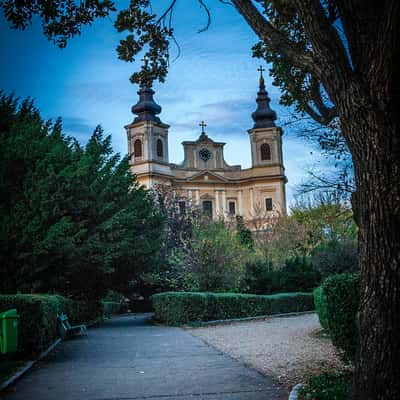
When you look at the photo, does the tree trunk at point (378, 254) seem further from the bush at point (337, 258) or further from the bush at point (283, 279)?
the bush at point (283, 279)

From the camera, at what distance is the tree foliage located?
14.8 meters

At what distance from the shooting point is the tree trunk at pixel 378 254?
450cm

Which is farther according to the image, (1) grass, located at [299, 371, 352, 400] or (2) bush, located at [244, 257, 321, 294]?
(2) bush, located at [244, 257, 321, 294]

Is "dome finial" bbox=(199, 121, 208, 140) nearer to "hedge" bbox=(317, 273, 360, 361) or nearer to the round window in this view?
the round window

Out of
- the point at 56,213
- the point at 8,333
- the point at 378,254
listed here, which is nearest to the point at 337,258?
the point at 56,213

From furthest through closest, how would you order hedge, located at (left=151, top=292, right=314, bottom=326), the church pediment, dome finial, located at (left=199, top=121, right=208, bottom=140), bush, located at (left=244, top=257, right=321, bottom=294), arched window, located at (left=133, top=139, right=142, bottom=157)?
dome finial, located at (left=199, top=121, right=208, bottom=140)
the church pediment
arched window, located at (left=133, top=139, right=142, bottom=157)
bush, located at (left=244, top=257, right=321, bottom=294)
hedge, located at (left=151, top=292, right=314, bottom=326)

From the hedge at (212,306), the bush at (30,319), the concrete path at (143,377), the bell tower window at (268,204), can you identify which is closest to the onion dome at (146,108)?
the bell tower window at (268,204)

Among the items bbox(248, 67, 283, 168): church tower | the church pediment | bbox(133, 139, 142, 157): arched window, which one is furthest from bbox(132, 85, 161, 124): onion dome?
bbox(248, 67, 283, 168): church tower

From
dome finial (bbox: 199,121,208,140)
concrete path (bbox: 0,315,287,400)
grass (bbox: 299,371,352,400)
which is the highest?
dome finial (bbox: 199,121,208,140)

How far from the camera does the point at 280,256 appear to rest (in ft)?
122

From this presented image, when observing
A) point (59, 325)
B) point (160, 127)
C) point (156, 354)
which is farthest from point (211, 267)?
point (160, 127)

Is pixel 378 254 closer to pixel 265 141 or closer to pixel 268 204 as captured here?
pixel 268 204

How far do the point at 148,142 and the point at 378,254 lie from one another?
6685cm

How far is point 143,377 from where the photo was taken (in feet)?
24.9
